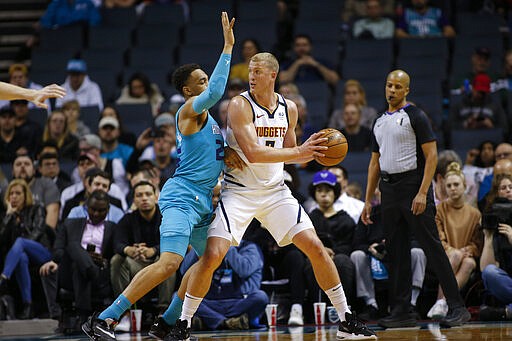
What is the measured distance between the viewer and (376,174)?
23.6ft

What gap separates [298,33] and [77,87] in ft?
10.1

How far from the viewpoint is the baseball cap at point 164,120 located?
10.0 m

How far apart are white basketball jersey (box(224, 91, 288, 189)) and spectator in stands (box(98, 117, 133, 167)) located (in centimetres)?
424

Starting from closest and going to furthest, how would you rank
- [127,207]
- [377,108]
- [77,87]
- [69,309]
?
[69,309] → [127,207] → [377,108] → [77,87]

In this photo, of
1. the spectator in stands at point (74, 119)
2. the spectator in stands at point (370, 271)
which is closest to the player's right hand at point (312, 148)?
the spectator in stands at point (370, 271)

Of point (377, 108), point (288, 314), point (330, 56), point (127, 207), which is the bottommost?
point (288, 314)

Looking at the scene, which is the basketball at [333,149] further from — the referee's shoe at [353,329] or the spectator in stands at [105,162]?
the spectator in stands at [105,162]

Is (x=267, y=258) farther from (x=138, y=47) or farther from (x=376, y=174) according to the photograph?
(x=138, y=47)

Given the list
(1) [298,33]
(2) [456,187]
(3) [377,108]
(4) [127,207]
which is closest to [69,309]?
(4) [127,207]

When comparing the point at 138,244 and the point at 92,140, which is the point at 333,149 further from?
the point at 92,140

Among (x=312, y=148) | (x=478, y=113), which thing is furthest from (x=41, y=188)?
(x=478, y=113)

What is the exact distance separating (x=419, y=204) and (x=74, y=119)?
527 cm

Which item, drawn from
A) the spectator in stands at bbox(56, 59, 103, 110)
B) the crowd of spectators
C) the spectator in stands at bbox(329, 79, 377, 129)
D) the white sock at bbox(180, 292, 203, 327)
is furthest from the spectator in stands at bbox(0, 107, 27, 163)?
the white sock at bbox(180, 292, 203, 327)

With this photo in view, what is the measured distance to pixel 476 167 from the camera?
368 inches
